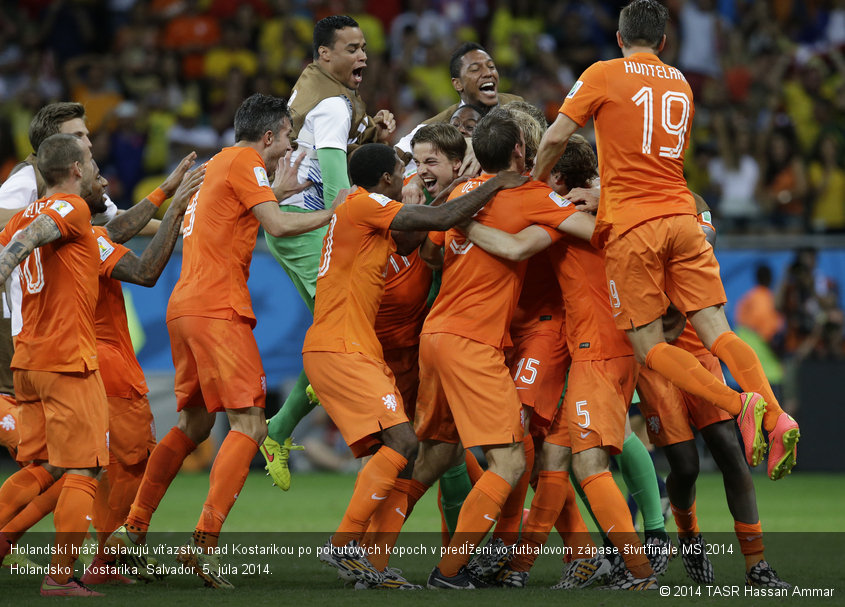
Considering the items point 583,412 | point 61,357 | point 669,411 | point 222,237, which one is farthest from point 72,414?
point 669,411

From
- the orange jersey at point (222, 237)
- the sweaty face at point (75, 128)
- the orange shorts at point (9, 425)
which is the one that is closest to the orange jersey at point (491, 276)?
the orange jersey at point (222, 237)

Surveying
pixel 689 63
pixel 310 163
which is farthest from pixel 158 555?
pixel 689 63

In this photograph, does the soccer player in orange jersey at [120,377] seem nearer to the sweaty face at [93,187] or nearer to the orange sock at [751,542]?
the sweaty face at [93,187]

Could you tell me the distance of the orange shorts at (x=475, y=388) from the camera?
6.32 m

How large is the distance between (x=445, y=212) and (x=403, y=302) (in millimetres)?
1066

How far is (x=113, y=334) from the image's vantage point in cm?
716

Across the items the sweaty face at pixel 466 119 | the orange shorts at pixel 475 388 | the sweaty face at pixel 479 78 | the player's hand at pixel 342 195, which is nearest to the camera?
the orange shorts at pixel 475 388

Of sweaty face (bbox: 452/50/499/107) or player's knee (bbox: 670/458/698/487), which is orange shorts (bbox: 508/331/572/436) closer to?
player's knee (bbox: 670/458/698/487)

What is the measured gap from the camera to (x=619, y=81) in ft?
21.4

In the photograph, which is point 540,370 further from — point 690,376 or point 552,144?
point 552,144

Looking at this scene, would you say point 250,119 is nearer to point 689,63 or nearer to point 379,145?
point 379,145

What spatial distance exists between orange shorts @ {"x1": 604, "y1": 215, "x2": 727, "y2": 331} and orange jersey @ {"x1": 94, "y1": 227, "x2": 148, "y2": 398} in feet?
9.19

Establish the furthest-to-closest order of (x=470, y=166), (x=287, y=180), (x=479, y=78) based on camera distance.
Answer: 1. (x=479, y=78)
2. (x=287, y=180)
3. (x=470, y=166)

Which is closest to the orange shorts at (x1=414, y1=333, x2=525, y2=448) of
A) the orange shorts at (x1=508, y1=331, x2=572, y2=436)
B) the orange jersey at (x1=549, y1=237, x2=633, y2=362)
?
the orange shorts at (x1=508, y1=331, x2=572, y2=436)
